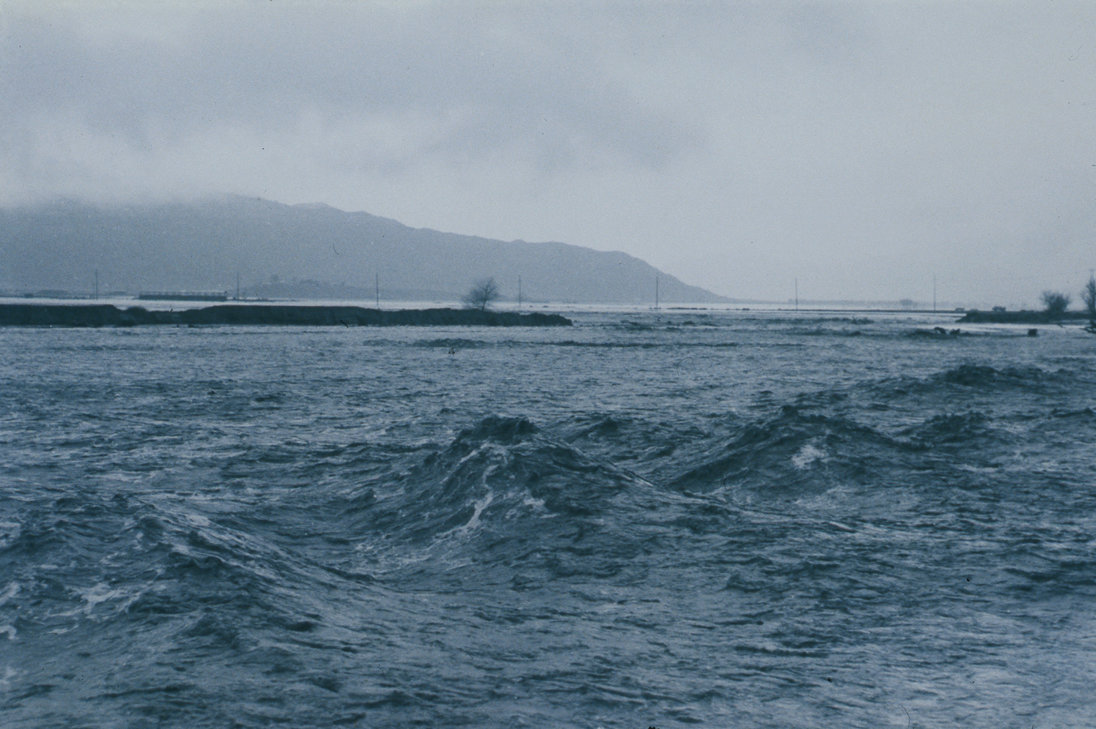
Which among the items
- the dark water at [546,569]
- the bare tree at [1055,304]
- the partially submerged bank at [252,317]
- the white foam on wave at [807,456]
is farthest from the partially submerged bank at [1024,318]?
the white foam on wave at [807,456]

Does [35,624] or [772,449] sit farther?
[772,449]

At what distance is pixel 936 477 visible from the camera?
16969 mm

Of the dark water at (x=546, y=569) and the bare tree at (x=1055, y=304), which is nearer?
the dark water at (x=546, y=569)

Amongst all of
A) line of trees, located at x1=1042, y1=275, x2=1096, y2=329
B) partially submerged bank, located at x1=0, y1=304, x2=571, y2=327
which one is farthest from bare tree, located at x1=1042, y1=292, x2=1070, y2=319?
partially submerged bank, located at x1=0, y1=304, x2=571, y2=327

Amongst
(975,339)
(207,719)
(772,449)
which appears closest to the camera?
(207,719)

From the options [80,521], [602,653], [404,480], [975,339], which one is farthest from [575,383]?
[975,339]

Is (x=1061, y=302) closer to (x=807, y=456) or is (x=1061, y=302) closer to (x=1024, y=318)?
(x=1024, y=318)

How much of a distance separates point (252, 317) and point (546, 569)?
322 feet

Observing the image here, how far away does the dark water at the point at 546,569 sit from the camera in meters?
7.24

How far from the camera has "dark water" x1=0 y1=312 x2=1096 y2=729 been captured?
7238 millimetres

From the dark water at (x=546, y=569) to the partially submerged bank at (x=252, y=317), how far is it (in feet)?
237

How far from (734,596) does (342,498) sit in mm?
7802

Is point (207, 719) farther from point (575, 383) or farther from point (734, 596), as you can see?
point (575, 383)

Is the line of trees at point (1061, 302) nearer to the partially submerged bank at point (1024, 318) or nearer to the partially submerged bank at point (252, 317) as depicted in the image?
the partially submerged bank at point (1024, 318)
